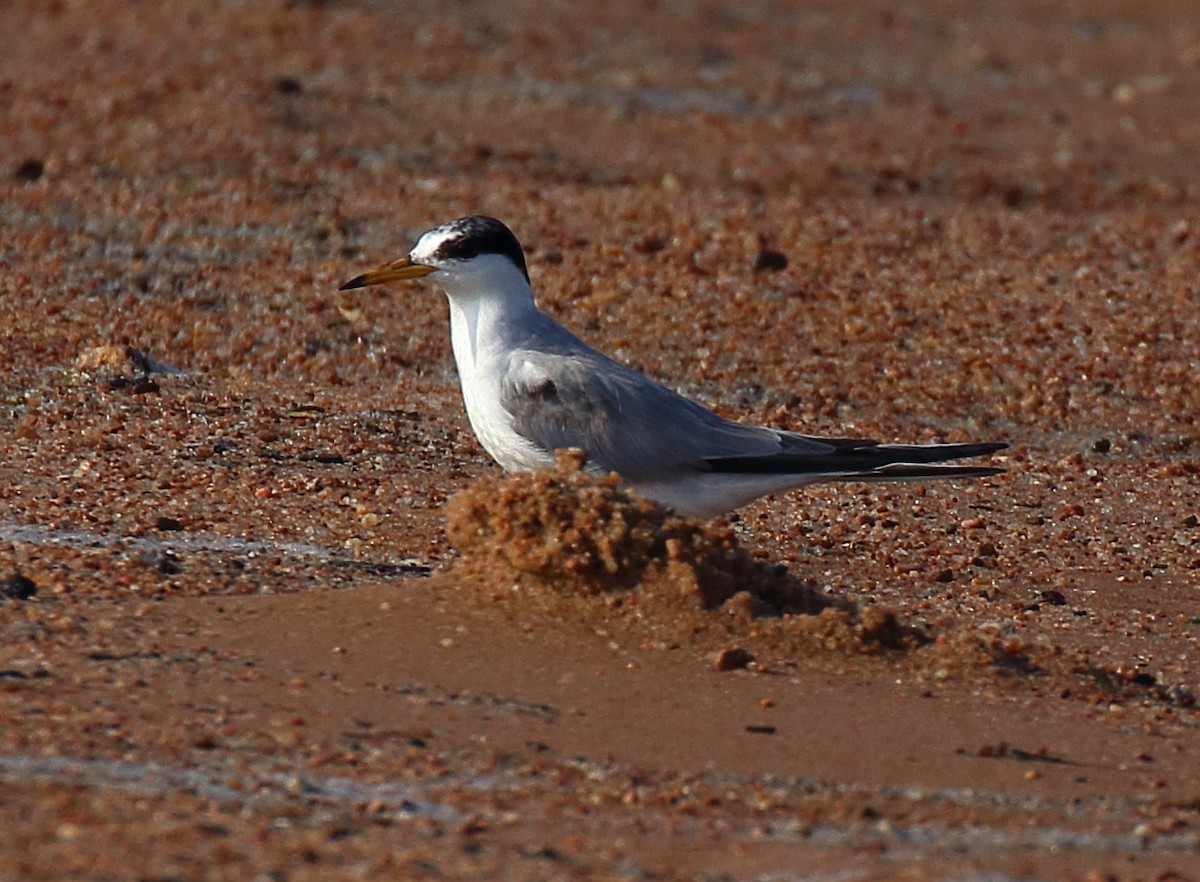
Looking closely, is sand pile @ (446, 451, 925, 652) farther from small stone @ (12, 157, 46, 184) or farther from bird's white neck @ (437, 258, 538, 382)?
small stone @ (12, 157, 46, 184)

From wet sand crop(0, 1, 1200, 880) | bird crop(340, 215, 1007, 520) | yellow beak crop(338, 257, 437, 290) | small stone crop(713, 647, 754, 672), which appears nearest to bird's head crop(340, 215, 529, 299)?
yellow beak crop(338, 257, 437, 290)

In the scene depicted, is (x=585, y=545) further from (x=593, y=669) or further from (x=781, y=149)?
(x=781, y=149)

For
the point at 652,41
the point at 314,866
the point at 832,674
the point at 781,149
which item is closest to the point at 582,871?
the point at 314,866

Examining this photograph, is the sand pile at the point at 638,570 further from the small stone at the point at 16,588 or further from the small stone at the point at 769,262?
the small stone at the point at 769,262

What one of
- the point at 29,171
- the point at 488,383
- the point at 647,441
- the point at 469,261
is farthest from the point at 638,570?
the point at 29,171

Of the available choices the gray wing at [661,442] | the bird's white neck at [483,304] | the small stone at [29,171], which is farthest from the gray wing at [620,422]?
the small stone at [29,171]

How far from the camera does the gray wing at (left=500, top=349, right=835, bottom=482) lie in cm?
516

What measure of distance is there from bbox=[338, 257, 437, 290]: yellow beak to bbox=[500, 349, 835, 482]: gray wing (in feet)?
1.61

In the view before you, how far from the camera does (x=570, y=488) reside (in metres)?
4.55

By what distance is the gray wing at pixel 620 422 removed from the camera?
5.16 m

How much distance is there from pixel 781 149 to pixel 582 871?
7.48m

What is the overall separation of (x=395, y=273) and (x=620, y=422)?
867 millimetres

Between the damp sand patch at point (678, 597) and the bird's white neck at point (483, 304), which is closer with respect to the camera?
the damp sand patch at point (678, 597)

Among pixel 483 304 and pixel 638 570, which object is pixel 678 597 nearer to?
pixel 638 570
